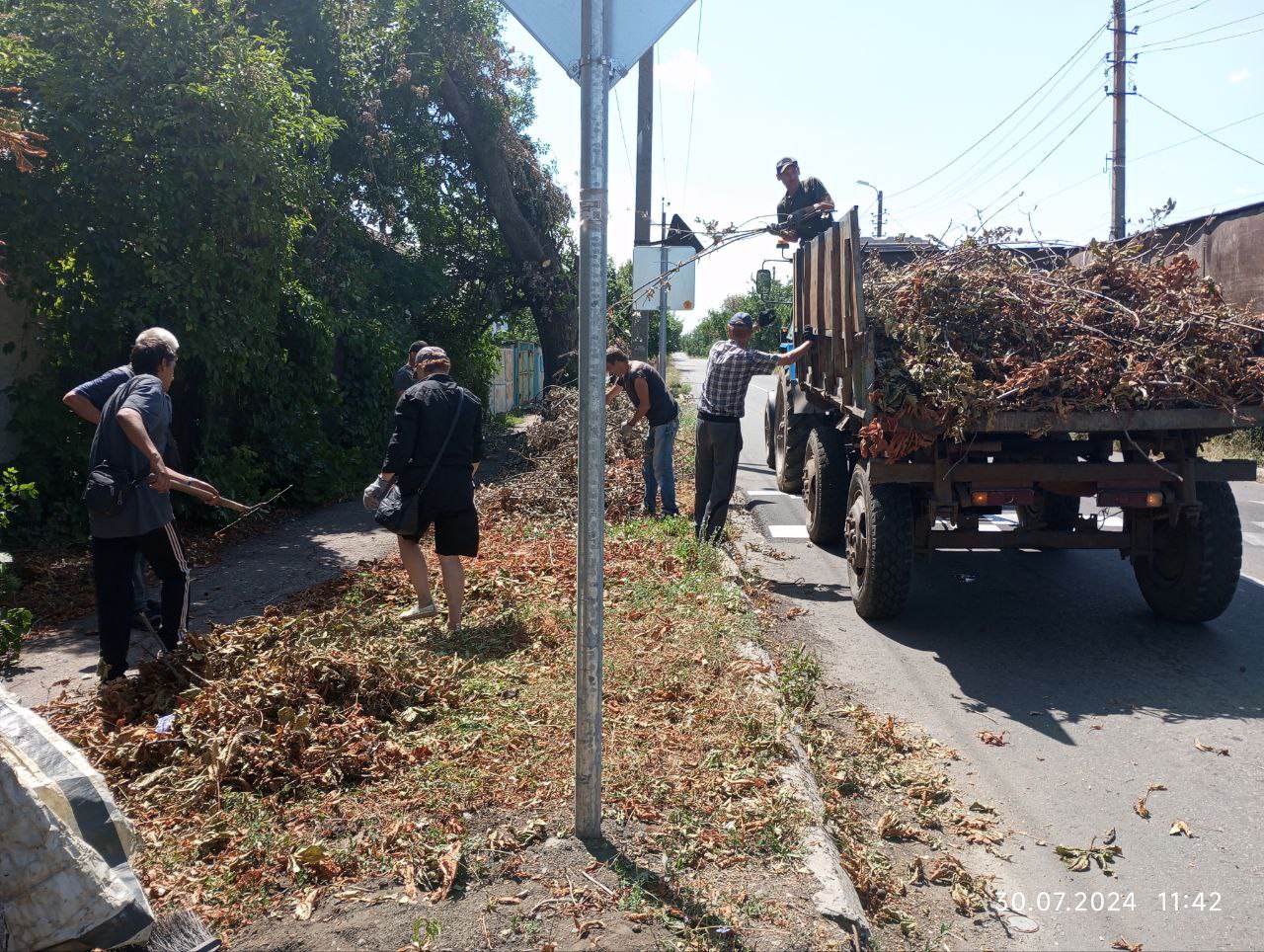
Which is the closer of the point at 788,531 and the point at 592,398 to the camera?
the point at 592,398

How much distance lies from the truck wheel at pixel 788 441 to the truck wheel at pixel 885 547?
368 cm

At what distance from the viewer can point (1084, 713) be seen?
518cm

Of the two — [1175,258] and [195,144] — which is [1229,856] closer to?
[1175,258]

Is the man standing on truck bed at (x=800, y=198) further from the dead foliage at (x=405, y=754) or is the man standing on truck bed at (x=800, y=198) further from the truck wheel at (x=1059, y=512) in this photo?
the dead foliage at (x=405, y=754)

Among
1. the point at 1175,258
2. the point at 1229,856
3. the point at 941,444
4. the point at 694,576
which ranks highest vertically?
the point at 1175,258

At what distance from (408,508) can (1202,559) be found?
4.88 m

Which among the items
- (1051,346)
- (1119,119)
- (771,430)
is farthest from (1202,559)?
(1119,119)

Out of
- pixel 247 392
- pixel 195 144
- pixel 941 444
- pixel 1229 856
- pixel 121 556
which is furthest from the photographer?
pixel 247 392

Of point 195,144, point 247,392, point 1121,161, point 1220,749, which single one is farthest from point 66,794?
point 1121,161

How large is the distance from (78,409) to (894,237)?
20.5 feet

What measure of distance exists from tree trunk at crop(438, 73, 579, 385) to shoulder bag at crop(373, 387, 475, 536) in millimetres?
10408

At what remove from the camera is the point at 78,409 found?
5.41 meters

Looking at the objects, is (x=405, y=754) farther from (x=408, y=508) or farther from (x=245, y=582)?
(x=245, y=582)

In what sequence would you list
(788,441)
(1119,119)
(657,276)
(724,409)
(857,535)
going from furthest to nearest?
(1119,119), (657,276), (788,441), (724,409), (857,535)
